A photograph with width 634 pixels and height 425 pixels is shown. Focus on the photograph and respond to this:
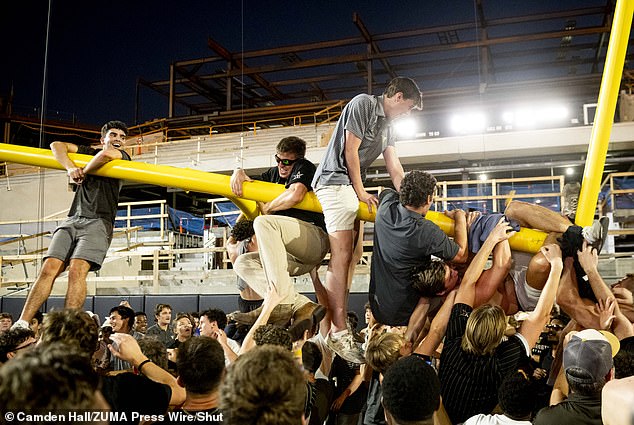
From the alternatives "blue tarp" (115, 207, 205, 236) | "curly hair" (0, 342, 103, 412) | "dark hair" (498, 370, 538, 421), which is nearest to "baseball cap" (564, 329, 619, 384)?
"dark hair" (498, 370, 538, 421)

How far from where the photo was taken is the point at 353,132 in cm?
340

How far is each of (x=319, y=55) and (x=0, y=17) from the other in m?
17.1

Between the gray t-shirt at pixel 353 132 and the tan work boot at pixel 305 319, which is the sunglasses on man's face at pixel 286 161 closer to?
the gray t-shirt at pixel 353 132

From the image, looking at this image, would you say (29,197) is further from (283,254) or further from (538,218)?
(538,218)

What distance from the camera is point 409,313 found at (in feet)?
11.5

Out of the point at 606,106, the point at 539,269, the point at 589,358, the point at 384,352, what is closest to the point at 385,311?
the point at 384,352

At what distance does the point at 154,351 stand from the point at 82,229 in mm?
1342

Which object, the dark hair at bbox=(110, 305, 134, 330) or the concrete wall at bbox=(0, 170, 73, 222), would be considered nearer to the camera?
the dark hair at bbox=(110, 305, 134, 330)

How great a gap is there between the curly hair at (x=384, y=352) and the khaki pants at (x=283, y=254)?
711 millimetres

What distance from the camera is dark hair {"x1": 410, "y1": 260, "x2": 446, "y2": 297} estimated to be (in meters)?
3.25

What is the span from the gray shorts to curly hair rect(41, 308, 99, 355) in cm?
156

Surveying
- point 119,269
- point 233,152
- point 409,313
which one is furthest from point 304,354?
point 233,152

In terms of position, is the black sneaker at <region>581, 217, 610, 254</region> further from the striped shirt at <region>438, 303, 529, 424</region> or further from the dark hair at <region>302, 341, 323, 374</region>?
the dark hair at <region>302, 341, 323, 374</region>

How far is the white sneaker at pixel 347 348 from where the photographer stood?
3492 millimetres
